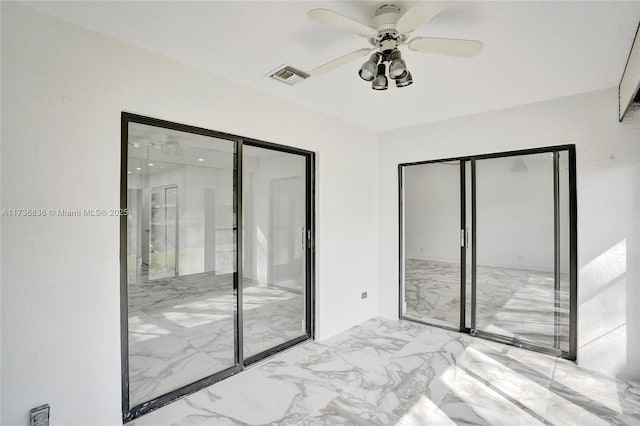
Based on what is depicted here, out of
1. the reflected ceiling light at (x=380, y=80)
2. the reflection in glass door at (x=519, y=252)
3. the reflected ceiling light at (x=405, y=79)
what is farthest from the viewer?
the reflection in glass door at (x=519, y=252)

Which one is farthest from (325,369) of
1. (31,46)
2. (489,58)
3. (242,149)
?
(31,46)

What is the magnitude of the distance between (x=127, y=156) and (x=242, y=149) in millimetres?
959

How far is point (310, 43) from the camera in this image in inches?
84.2

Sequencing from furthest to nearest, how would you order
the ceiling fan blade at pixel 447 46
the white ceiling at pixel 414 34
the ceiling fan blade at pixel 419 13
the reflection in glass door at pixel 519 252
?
the reflection in glass door at pixel 519 252 < the white ceiling at pixel 414 34 < the ceiling fan blade at pixel 447 46 < the ceiling fan blade at pixel 419 13

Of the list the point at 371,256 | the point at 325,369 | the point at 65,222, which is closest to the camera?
the point at 65,222

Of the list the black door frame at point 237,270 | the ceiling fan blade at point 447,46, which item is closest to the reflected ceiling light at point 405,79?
the ceiling fan blade at point 447,46

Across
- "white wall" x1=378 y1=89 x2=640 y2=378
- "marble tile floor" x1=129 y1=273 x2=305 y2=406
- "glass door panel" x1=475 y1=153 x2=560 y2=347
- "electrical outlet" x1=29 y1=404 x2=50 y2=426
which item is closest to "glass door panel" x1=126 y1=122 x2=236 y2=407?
"marble tile floor" x1=129 y1=273 x2=305 y2=406

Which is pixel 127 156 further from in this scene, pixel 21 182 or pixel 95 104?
pixel 21 182

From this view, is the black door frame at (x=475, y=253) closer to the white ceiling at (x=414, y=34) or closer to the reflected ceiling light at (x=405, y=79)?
the white ceiling at (x=414, y=34)

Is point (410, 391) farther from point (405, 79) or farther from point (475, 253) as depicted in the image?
point (405, 79)

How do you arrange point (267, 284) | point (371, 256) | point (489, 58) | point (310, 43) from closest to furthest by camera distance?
point (310, 43) → point (489, 58) → point (267, 284) → point (371, 256)

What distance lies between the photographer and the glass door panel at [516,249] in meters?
3.38

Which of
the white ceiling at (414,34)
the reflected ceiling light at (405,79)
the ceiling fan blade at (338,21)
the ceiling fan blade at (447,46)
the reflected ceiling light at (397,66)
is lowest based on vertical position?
the reflected ceiling light at (405,79)

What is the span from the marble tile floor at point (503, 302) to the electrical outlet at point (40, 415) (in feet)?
12.1
